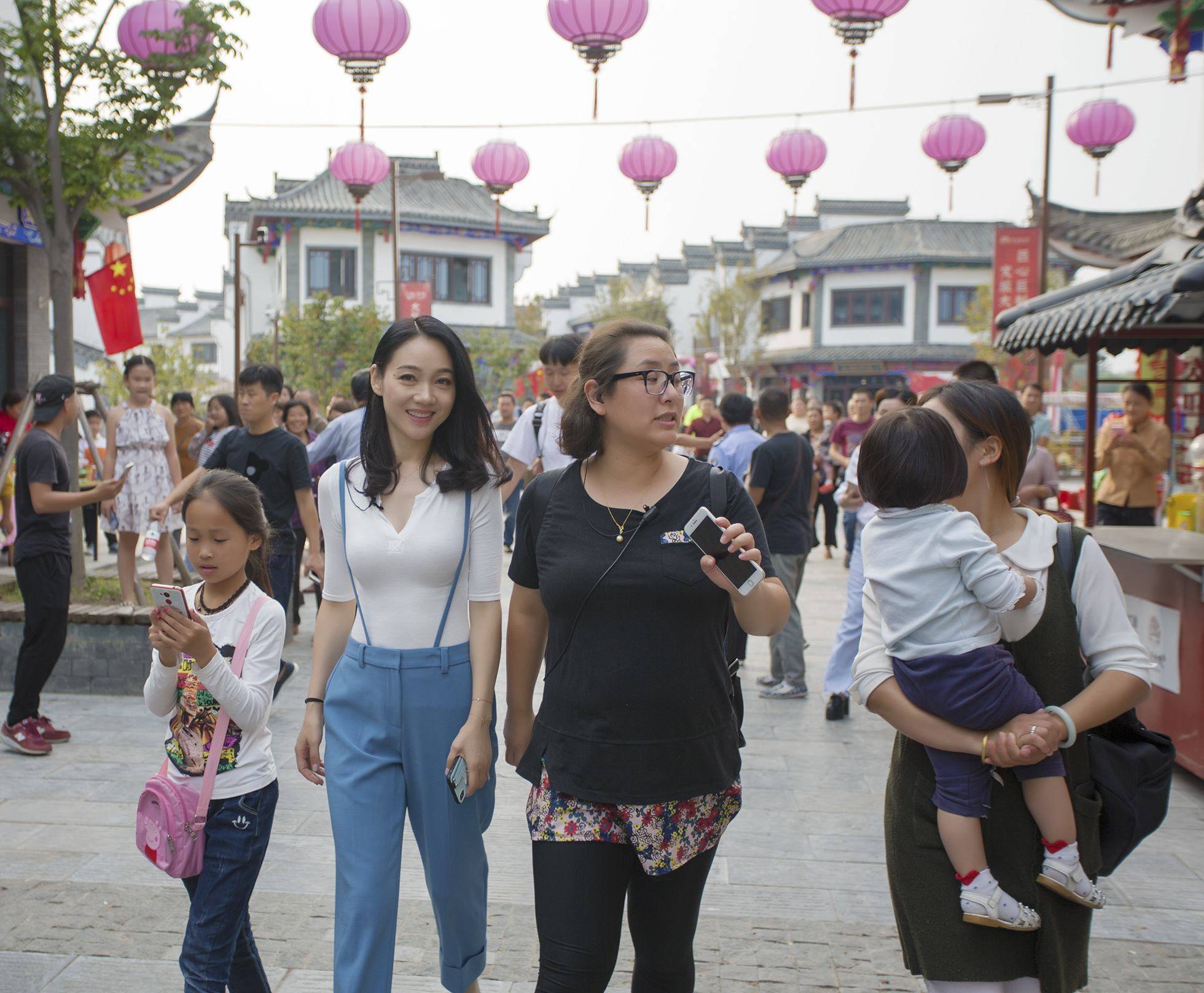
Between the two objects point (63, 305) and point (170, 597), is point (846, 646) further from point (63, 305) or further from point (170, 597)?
point (63, 305)

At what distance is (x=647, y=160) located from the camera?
13648 millimetres

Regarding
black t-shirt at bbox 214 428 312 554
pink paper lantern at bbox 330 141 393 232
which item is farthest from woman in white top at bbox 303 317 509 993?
pink paper lantern at bbox 330 141 393 232

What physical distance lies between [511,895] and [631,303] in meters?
44.2

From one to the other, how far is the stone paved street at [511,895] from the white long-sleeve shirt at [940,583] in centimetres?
155

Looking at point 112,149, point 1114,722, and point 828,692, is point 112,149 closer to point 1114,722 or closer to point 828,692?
point 828,692

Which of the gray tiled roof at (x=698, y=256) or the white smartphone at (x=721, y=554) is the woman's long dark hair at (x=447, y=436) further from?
the gray tiled roof at (x=698, y=256)

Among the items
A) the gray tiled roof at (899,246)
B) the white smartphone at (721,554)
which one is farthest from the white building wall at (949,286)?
the white smartphone at (721,554)

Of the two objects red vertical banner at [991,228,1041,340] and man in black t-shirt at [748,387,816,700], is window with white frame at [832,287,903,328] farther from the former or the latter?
man in black t-shirt at [748,387,816,700]

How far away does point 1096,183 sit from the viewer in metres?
13.3

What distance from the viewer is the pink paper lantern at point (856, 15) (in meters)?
8.19

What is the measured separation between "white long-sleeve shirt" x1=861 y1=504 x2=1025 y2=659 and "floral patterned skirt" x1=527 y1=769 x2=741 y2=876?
54 centimetres

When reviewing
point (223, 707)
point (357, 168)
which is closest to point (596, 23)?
point (357, 168)

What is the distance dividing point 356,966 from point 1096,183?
13428mm

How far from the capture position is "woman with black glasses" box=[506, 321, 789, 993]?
2266 mm
